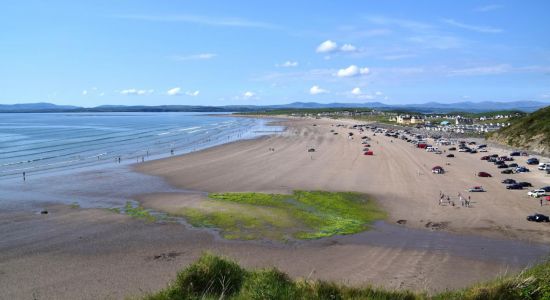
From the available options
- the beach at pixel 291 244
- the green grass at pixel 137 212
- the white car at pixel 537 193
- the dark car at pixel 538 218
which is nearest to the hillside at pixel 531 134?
the beach at pixel 291 244

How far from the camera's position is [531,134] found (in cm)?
8106

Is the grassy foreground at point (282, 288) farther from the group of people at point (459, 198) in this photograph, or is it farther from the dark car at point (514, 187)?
the dark car at point (514, 187)

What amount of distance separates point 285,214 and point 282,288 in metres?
21.1

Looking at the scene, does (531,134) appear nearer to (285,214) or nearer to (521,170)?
(521,170)

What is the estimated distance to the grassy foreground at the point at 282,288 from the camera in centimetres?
995

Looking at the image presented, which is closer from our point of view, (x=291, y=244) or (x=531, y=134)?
(x=291, y=244)

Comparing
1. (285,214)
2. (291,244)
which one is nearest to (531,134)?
(285,214)

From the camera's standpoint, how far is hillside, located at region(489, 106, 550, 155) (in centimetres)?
7550

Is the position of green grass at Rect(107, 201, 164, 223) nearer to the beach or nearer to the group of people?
the beach

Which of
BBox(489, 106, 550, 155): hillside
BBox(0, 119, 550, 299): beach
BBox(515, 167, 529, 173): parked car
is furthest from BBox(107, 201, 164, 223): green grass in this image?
BBox(489, 106, 550, 155): hillside

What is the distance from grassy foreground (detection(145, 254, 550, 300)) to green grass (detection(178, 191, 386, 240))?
47.6ft

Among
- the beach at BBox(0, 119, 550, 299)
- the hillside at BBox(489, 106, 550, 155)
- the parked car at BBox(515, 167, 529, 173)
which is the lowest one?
the beach at BBox(0, 119, 550, 299)

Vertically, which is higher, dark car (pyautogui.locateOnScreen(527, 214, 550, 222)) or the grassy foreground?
the grassy foreground

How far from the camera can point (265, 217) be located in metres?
30.7
